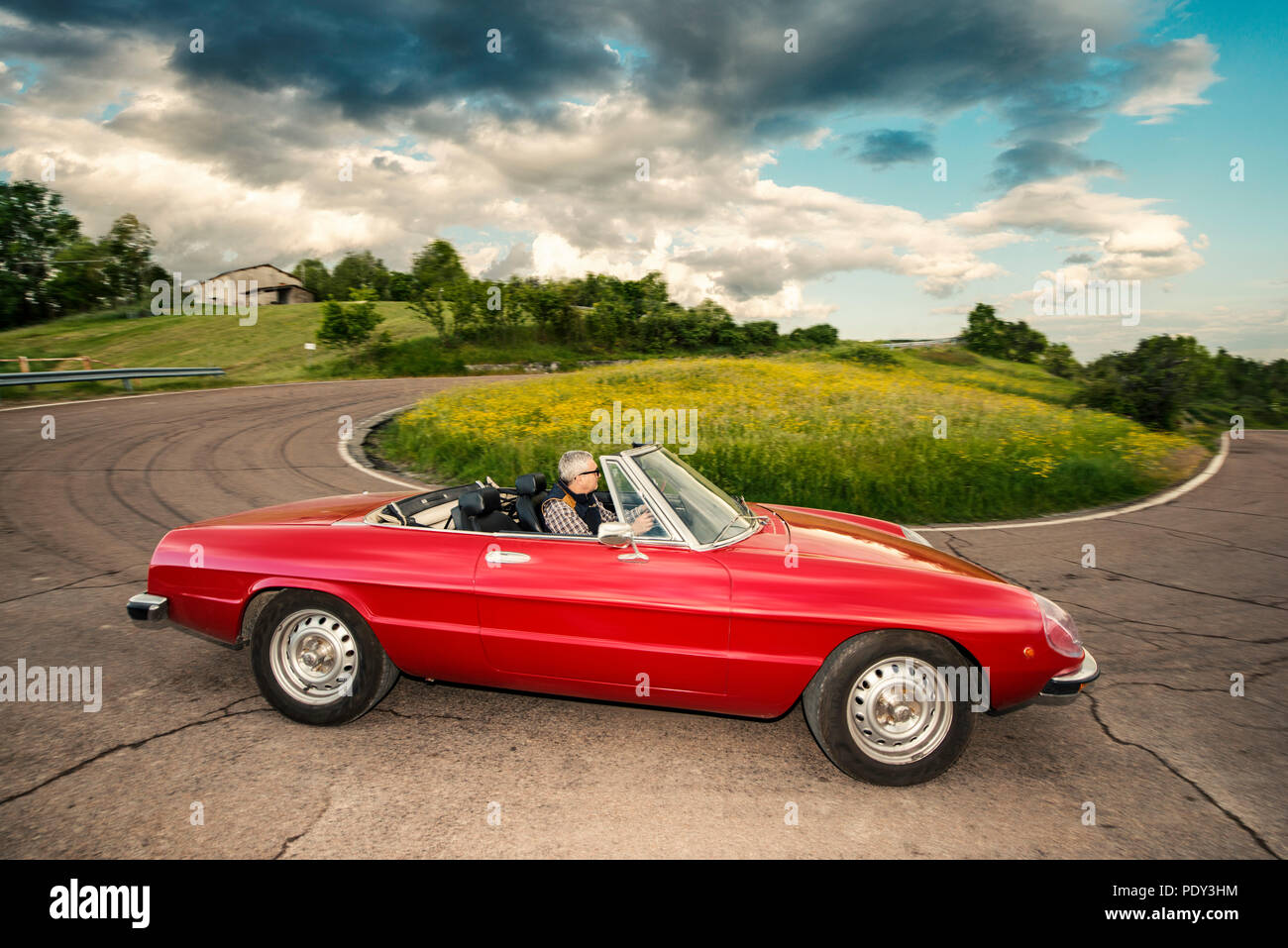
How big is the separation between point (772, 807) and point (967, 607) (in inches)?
48.3

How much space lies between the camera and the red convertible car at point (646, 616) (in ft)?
10.7

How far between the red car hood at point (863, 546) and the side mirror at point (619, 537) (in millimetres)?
681

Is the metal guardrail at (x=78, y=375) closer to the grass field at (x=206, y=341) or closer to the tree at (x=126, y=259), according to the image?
the grass field at (x=206, y=341)

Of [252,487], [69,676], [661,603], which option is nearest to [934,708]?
[661,603]

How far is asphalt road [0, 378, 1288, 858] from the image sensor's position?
285 centimetres

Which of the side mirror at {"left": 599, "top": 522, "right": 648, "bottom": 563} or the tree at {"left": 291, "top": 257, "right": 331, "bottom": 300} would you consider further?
the tree at {"left": 291, "top": 257, "right": 331, "bottom": 300}

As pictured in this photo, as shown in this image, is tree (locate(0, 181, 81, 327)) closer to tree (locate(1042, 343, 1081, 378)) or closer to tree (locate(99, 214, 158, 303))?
tree (locate(99, 214, 158, 303))

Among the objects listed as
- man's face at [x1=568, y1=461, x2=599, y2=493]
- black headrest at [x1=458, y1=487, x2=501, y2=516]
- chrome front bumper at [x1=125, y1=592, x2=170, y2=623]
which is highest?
man's face at [x1=568, y1=461, x2=599, y2=493]

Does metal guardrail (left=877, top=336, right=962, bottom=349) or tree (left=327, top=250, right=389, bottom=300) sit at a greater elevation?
tree (left=327, top=250, right=389, bottom=300)

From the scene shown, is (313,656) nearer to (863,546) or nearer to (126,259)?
(863,546)

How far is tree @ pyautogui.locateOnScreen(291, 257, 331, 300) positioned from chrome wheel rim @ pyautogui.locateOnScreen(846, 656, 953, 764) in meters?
95.5

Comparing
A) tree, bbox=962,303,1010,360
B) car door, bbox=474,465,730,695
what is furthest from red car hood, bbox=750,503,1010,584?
tree, bbox=962,303,1010,360

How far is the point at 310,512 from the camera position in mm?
4402

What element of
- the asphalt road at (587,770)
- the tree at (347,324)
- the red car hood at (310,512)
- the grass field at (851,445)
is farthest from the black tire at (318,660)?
the tree at (347,324)
